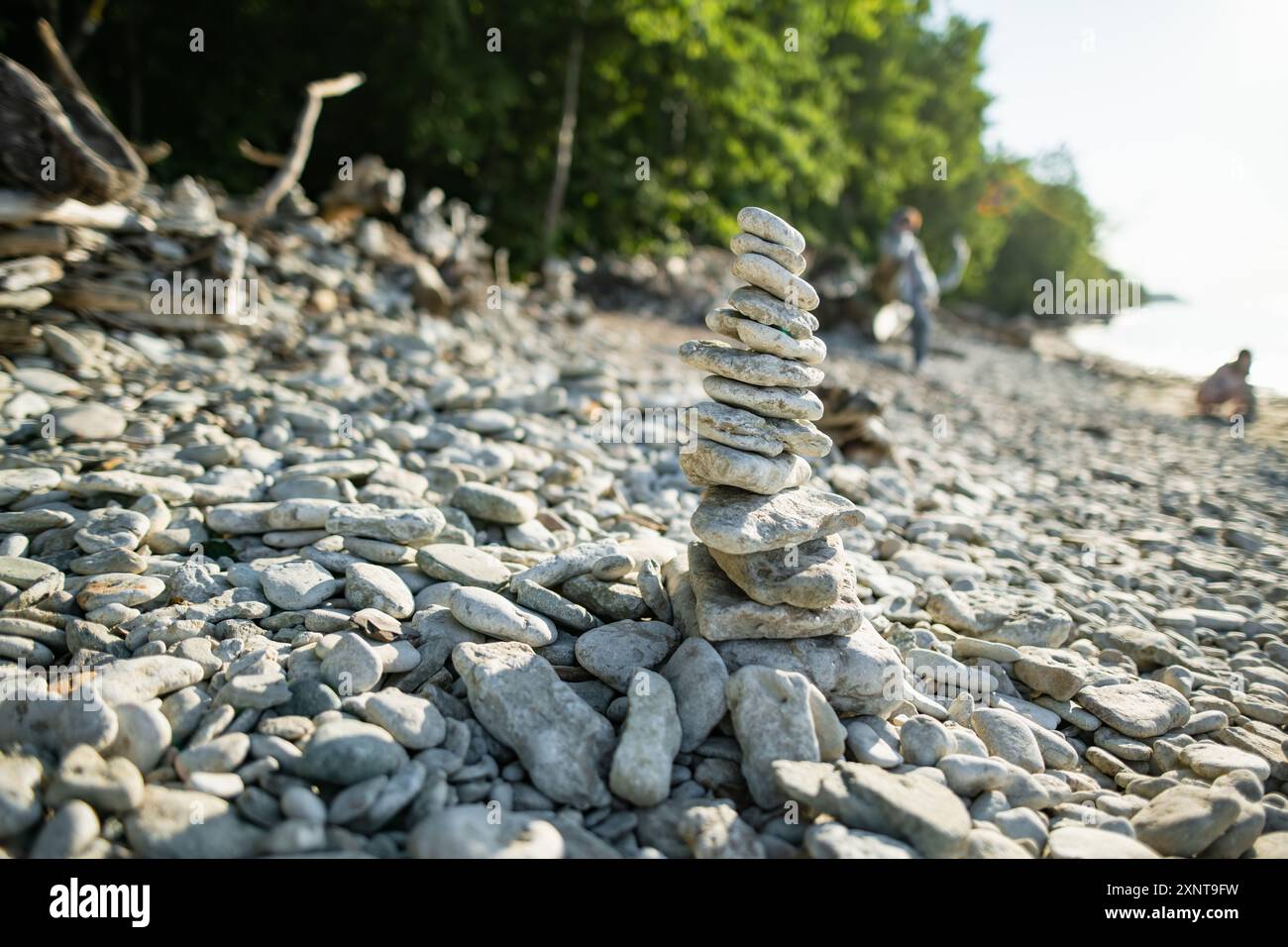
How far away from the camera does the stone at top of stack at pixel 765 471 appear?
3.26m

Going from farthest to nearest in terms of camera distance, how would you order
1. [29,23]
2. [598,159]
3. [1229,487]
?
[598,159], [29,23], [1229,487]

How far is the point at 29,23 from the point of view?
10250 millimetres

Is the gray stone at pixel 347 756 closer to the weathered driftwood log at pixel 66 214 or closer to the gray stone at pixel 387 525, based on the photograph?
the gray stone at pixel 387 525

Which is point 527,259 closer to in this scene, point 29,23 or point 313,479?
point 29,23

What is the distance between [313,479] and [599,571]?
6.18 feet

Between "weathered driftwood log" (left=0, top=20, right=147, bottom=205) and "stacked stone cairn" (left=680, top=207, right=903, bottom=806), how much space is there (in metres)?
5.00

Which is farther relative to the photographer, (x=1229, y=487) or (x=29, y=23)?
(x=29, y=23)

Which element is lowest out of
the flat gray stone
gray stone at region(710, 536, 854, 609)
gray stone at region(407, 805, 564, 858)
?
gray stone at region(407, 805, 564, 858)

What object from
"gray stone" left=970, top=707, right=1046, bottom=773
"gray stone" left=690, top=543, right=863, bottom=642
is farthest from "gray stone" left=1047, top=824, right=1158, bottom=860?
"gray stone" left=690, top=543, right=863, bottom=642

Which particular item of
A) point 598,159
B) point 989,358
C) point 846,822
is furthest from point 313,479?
point 989,358

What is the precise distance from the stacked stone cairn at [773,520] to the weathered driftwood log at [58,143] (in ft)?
16.4

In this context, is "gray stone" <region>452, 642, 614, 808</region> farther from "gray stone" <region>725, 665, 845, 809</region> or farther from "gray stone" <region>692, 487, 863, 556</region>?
"gray stone" <region>692, 487, 863, 556</region>

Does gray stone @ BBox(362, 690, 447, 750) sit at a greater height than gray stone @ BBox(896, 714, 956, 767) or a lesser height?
greater

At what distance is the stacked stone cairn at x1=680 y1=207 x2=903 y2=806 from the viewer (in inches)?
126
